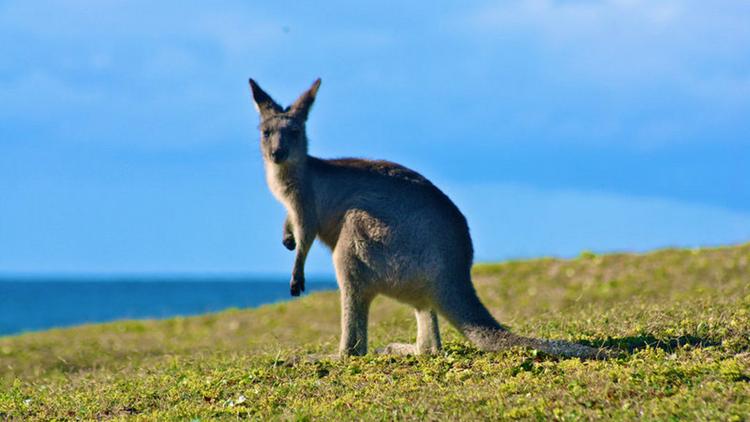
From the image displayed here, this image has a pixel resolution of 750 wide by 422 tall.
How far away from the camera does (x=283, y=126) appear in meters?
11.5

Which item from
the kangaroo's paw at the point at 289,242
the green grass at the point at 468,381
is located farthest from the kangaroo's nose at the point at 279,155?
the green grass at the point at 468,381

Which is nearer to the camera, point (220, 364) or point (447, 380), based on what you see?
point (447, 380)

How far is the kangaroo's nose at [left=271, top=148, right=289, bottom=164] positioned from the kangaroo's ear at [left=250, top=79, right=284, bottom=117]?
712 millimetres

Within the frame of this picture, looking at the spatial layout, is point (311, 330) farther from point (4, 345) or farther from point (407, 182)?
point (407, 182)

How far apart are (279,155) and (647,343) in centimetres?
499

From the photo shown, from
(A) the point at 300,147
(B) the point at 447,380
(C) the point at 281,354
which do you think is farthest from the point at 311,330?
(B) the point at 447,380

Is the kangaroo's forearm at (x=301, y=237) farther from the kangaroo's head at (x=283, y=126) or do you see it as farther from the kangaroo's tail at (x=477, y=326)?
the kangaroo's tail at (x=477, y=326)

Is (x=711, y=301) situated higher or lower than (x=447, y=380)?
higher

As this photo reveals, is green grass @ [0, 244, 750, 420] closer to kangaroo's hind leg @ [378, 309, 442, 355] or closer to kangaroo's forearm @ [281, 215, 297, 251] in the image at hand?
kangaroo's hind leg @ [378, 309, 442, 355]

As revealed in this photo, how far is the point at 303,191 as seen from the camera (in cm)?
1136

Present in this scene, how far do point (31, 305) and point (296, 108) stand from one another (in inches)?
4719

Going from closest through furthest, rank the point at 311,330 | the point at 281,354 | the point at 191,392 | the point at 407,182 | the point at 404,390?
1. the point at 404,390
2. the point at 191,392
3. the point at 407,182
4. the point at 281,354
5. the point at 311,330

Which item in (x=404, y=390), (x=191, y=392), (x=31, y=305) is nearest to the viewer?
(x=404, y=390)

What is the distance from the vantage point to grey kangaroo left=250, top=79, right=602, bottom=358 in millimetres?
10531
